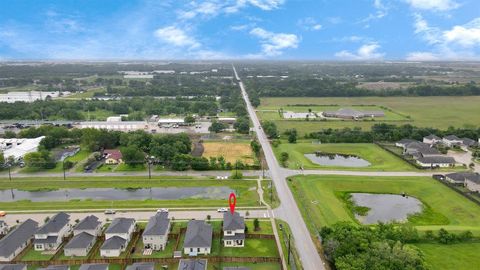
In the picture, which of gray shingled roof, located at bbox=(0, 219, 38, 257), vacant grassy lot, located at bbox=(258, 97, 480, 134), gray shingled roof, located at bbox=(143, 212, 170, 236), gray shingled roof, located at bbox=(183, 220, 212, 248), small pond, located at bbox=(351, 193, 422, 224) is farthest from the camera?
vacant grassy lot, located at bbox=(258, 97, 480, 134)

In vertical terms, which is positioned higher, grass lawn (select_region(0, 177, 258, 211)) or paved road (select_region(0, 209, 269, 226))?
grass lawn (select_region(0, 177, 258, 211))

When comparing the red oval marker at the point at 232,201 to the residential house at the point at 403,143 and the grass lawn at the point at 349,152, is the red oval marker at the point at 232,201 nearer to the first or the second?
the grass lawn at the point at 349,152

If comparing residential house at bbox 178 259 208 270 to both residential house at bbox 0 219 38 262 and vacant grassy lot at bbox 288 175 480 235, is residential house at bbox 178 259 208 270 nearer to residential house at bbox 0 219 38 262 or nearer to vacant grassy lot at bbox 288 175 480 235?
vacant grassy lot at bbox 288 175 480 235

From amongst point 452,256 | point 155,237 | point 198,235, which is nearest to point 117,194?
point 155,237

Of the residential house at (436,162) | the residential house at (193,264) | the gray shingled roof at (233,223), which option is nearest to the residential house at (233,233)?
the gray shingled roof at (233,223)

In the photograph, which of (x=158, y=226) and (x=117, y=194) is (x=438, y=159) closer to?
(x=158, y=226)

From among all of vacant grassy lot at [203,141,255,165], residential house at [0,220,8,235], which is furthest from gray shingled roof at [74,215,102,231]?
vacant grassy lot at [203,141,255,165]

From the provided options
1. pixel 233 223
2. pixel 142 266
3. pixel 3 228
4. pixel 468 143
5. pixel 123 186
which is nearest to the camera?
pixel 142 266
